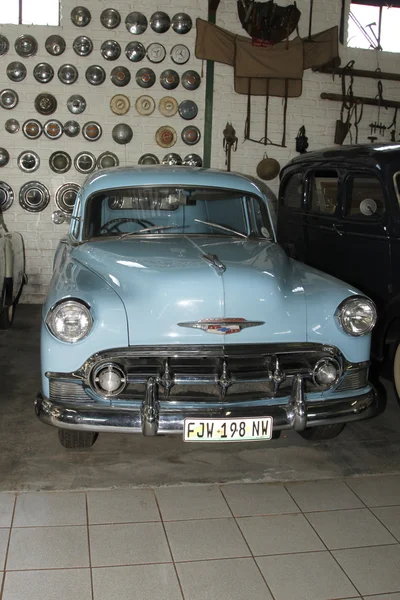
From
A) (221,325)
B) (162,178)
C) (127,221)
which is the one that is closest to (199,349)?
(221,325)

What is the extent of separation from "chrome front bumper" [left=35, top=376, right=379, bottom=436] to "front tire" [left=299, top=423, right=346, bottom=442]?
602 mm

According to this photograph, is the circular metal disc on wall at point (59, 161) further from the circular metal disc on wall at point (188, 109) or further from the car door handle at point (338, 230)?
the car door handle at point (338, 230)

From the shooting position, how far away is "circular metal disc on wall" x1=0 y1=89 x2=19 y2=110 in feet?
24.1

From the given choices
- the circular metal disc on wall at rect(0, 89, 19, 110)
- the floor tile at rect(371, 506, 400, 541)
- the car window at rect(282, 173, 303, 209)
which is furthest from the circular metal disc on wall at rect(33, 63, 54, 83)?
the floor tile at rect(371, 506, 400, 541)

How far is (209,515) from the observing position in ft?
10.1

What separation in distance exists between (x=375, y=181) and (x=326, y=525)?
2848 mm

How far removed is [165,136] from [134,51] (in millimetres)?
1003

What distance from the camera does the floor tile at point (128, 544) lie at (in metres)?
2.70

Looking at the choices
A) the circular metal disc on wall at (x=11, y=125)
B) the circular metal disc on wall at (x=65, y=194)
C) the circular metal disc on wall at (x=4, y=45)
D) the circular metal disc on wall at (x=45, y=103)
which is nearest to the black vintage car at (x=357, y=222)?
the circular metal disc on wall at (x=65, y=194)

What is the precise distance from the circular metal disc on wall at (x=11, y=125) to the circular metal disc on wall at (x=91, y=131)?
29.5 inches

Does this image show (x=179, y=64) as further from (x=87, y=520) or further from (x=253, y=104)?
(x=87, y=520)

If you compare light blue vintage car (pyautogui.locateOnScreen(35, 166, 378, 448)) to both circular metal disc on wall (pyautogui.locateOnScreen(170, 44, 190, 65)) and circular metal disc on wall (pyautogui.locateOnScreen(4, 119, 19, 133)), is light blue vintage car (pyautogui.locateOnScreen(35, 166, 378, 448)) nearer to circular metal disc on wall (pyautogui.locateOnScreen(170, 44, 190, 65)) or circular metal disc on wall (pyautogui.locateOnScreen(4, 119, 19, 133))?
circular metal disc on wall (pyautogui.locateOnScreen(4, 119, 19, 133))

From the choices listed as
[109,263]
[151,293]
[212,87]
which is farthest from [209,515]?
[212,87]

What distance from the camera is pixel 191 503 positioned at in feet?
10.5
